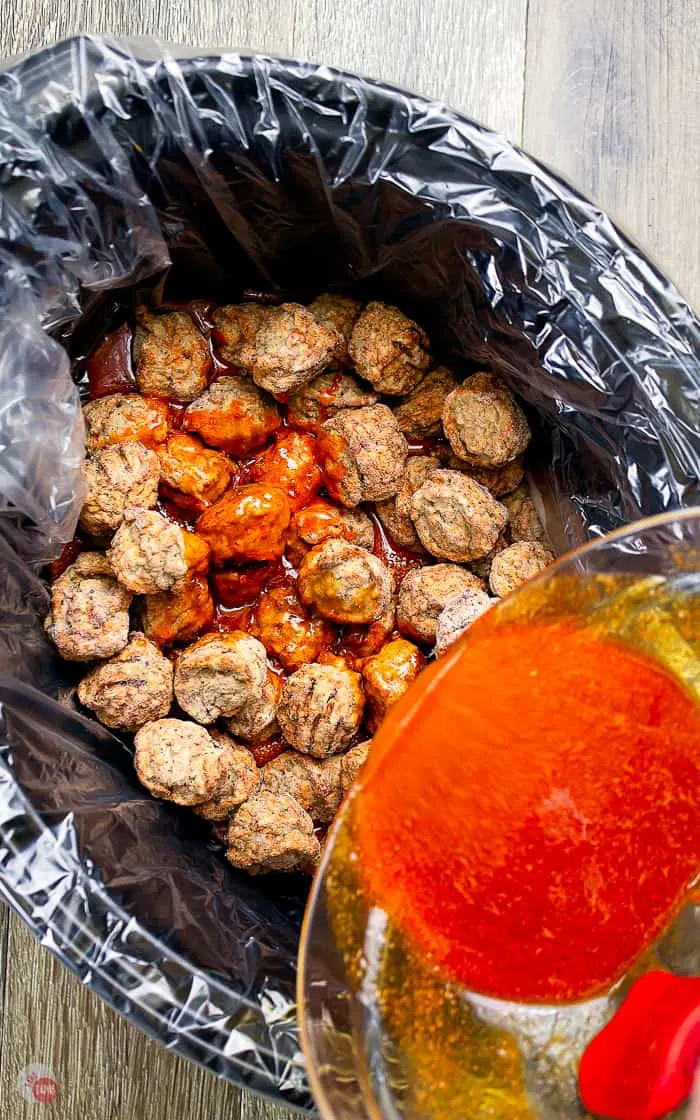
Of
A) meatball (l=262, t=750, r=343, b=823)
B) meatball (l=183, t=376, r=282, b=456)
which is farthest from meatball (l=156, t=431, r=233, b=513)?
meatball (l=262, t=750, r=343, b=823)

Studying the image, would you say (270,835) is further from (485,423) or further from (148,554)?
(485,423)

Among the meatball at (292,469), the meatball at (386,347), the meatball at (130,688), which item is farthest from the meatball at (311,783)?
the meatball at (386,347)

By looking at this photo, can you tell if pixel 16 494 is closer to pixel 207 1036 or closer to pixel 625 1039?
pixel 207 1036

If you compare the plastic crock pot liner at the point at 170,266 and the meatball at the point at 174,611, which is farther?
the meatball at the point at 174,611

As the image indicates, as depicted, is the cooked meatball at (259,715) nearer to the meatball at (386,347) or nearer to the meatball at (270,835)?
the meatball at (270,835)

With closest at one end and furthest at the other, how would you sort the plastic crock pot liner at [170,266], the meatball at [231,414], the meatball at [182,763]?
the plastic crock pot liner at [170,266] → the meatball at [182,763] → the meatball at [231,414]

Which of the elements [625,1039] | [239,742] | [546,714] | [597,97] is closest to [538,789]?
[546,714]

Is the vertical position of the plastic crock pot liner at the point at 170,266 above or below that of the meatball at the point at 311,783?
above
